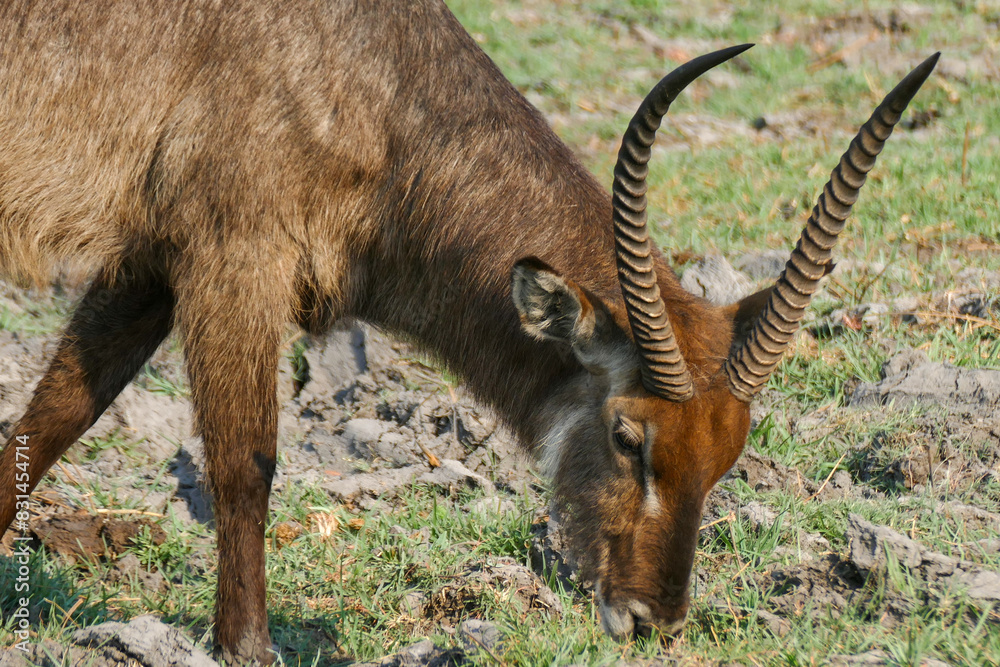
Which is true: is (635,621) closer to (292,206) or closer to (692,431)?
(692,431)

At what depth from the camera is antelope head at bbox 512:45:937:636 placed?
3.62 metres

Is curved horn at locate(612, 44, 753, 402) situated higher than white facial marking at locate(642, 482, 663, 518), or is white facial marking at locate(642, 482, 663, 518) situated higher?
curved horn at locate(612, 44, 753, 402)

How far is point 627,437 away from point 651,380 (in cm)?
23

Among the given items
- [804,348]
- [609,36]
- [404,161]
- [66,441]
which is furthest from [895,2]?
[66,441]

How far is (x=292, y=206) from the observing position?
4008mm

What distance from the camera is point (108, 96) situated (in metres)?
4.12

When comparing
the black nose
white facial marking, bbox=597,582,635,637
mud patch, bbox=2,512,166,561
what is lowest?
mud patch, bbox=2,512,166,561

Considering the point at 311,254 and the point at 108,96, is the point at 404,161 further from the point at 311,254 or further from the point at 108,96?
the point at 108,96

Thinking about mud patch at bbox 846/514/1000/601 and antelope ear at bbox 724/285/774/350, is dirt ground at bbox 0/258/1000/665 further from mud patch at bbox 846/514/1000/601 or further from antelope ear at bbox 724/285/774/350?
antelope ear at bbox 724/285/774/350

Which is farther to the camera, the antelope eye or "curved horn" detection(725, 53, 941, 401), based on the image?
the antelope eye

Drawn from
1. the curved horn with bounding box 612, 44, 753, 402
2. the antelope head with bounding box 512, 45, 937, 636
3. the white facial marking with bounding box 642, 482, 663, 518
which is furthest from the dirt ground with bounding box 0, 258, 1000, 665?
the curved horn with bounding box 612, 44, 753, 402

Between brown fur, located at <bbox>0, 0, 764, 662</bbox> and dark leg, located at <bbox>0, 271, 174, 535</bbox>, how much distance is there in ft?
0.83

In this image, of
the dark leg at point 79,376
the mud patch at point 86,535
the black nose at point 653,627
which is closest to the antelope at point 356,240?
the black nose at point 653,627

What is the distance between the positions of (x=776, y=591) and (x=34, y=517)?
130 inches
